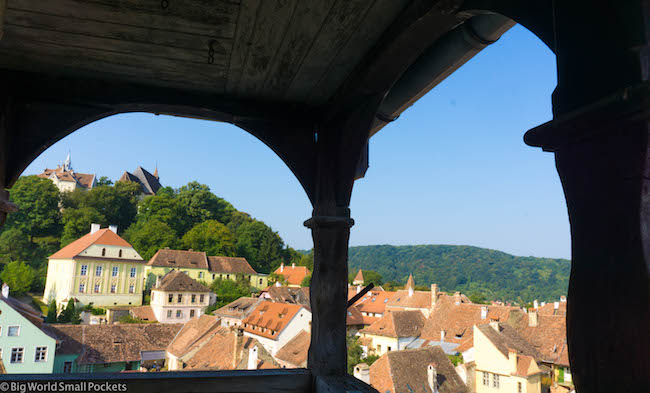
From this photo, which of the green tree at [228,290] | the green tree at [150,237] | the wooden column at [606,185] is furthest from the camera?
the green tree at [150,237]

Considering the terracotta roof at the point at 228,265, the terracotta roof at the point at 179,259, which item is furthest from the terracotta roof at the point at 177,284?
the terracotta roof at the point at 228,265

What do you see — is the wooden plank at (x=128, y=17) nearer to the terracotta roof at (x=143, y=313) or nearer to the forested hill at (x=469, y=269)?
the terracotta roof at (x=143, y=313)

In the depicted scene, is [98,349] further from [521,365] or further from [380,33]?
[380,33]

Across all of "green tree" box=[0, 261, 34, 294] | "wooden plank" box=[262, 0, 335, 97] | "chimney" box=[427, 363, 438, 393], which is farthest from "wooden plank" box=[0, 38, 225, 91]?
"green tree" box=[0, 261, 34, 294]

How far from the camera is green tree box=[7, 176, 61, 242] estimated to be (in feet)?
157

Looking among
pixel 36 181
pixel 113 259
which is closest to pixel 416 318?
pixel 113 259

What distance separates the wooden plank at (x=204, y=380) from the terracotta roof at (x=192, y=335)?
2670 cm

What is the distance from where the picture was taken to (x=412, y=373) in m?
23.5

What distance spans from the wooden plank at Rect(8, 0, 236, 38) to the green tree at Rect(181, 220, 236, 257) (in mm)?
52923

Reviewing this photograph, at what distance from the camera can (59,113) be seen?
2.67 meters

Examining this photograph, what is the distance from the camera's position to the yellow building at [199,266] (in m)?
45.1

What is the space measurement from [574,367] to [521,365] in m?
28.0

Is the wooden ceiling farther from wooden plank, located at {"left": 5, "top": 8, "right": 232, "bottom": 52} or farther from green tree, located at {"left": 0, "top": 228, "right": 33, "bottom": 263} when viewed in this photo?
green tree, located at {"left": 0, "top": 228, "right": 33, "bottom": 263}

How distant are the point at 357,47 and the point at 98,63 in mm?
1446
